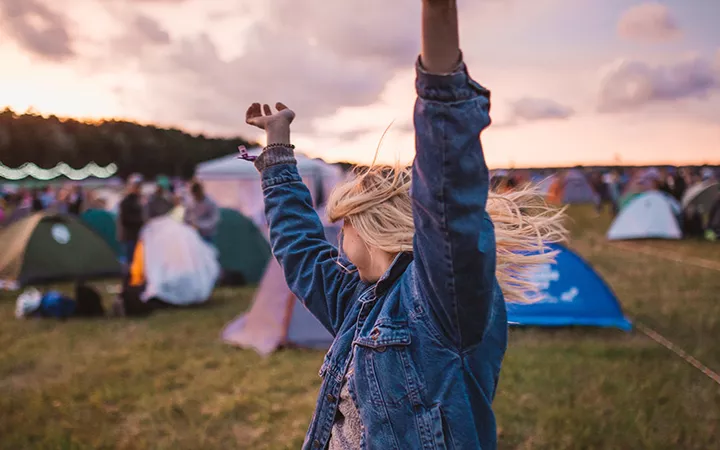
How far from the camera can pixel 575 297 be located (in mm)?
6621

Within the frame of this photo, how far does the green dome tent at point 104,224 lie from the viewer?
44.7 feet

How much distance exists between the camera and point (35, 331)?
7.23 m

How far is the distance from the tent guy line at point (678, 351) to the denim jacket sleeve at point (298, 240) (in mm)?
4492

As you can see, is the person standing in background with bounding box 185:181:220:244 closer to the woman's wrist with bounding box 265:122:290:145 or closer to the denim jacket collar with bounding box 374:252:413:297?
the woman's wrist with bounding box 265:122:290:145

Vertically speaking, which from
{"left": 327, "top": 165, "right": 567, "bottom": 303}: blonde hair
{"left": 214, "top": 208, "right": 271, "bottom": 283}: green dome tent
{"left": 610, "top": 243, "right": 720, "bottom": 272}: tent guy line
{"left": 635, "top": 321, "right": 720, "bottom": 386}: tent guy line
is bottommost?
{"left": 635, "top": 321, "right": 720, "bottom": 386}: tent guy line

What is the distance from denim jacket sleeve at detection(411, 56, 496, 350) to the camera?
3.38 ft

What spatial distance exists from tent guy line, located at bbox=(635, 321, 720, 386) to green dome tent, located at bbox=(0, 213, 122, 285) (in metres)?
9.77

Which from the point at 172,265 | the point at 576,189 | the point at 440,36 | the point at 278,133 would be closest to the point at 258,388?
the point at 278,133

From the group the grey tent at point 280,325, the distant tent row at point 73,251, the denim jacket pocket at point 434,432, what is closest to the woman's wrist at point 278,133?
the denim jacket pocket at point 434,432

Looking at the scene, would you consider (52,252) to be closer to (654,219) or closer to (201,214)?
(201,214)

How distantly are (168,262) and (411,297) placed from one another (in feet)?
25.1

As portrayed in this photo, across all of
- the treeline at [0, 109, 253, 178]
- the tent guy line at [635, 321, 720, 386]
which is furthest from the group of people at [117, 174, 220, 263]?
the treeline at [0, 109, 253, 178]

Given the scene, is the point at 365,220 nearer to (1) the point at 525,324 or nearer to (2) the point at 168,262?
(1) the point at 525,324

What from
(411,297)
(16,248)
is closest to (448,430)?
(411,297)
